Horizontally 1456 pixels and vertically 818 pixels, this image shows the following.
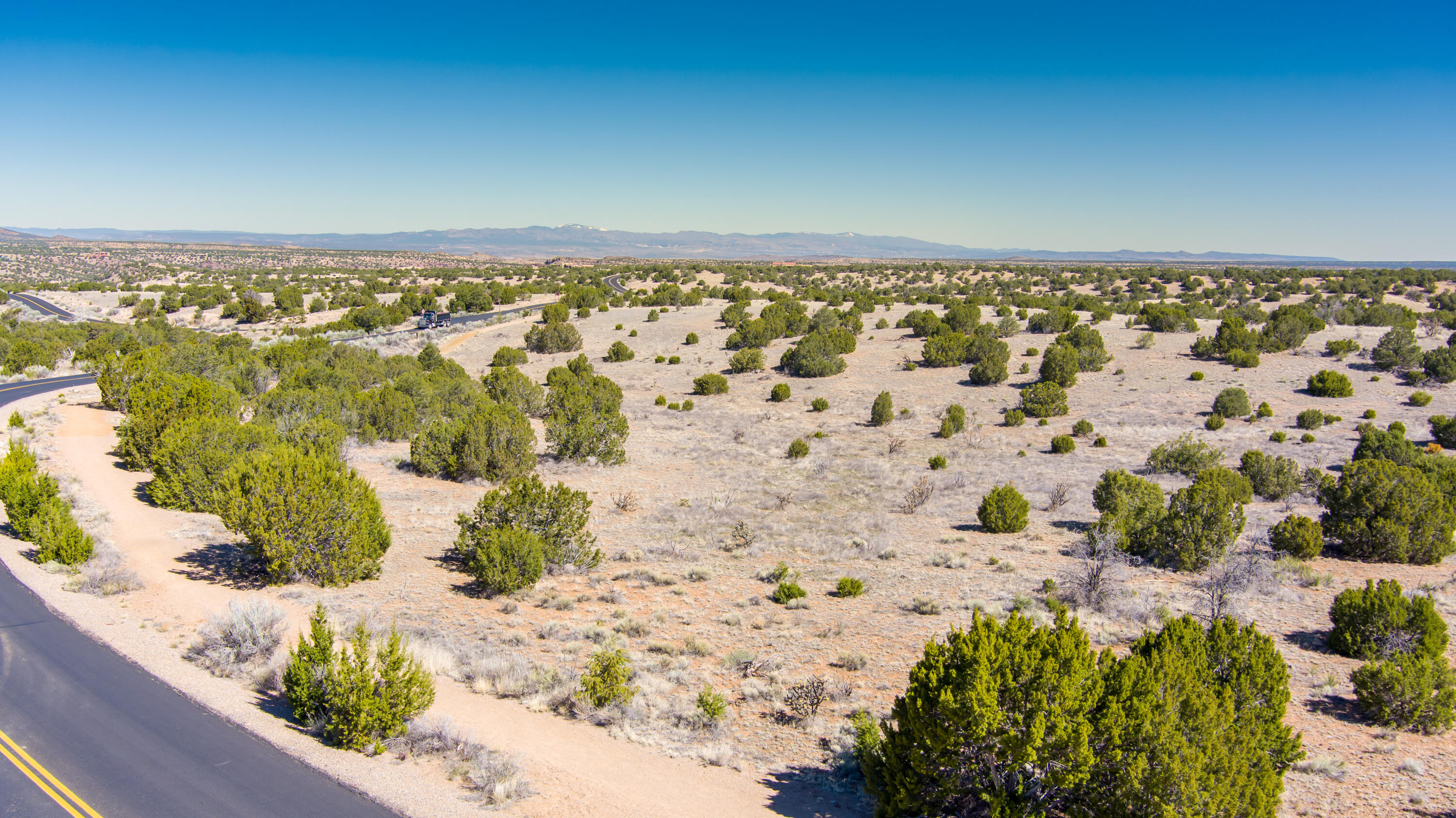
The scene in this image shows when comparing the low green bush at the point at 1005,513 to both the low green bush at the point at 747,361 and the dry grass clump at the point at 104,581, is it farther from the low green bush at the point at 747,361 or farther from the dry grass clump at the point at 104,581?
the low green bush at the point at 747,361

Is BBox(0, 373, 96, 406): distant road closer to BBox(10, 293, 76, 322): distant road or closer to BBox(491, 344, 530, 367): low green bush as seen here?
BBox(491, 344, 530, 367): low green bush

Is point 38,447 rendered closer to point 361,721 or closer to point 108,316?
point 361,721

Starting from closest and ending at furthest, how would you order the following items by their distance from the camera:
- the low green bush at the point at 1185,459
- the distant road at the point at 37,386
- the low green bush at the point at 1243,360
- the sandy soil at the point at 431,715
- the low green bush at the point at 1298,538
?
the sandy soil at the point at 431,715, the low green bush at the point at 1298,538, the low green bush at the point at 1185,459, the distant road at the point at 37,386, the low green bush at the point at 1243,360

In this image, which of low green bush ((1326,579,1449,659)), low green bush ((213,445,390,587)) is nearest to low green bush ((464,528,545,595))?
low green bush ((213,445,390,587))

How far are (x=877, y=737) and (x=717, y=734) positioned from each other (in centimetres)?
226

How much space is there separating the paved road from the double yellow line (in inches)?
0.6

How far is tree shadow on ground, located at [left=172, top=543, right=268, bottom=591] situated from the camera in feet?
46.0

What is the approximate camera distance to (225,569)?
14.7 meters

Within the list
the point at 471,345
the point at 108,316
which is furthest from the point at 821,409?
the point at 108,316

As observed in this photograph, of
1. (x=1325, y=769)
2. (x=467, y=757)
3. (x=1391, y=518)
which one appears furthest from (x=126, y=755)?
(x=1391, y=518)

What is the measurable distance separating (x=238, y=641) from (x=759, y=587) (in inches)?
360

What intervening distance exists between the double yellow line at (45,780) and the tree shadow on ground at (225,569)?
5341mm

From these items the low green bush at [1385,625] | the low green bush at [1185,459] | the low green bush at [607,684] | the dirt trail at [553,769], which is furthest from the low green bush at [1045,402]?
the dirt trail at [553,769]

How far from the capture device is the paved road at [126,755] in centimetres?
763
